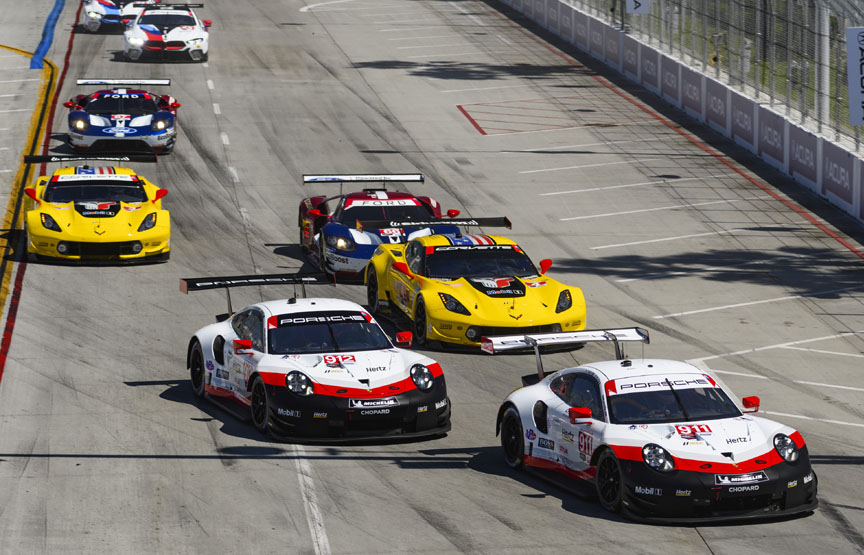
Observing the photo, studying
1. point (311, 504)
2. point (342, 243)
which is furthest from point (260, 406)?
point (342, 243)

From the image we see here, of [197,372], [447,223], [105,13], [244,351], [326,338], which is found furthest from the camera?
[105,13]

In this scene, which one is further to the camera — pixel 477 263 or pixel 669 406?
pixel 477 263

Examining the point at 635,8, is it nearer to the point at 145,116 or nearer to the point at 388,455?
the point at 145,116

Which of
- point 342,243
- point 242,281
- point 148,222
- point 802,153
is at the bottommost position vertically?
point 802,153

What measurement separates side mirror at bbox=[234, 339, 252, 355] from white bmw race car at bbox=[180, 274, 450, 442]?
11 mm

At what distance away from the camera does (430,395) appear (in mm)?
14531

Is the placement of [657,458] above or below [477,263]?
above

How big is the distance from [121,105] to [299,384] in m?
19.0

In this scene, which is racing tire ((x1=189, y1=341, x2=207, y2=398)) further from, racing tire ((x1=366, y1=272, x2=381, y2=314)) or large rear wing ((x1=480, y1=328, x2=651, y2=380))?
racing tire ((x1=366, y1=272, x2=381, y2=314))

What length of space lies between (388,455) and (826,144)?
59.6 ft

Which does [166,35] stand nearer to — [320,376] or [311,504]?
[320,376]

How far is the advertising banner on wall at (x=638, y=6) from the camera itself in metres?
41.6

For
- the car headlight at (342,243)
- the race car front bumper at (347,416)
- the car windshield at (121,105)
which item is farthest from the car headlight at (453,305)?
the car windshield at (121,105)

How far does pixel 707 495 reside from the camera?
458 inches
